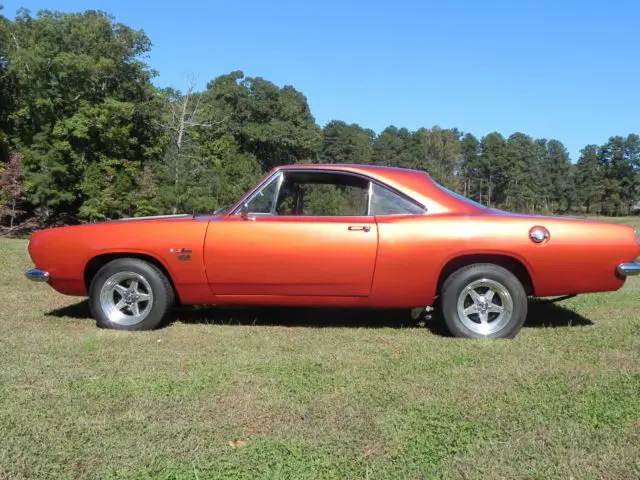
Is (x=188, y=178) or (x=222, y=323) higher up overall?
(x=188, y=178)

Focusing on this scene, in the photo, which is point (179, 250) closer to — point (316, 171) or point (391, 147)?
point (316, 171)

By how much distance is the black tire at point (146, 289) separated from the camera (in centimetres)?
531

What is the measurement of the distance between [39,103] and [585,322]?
1468 inches

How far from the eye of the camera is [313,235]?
5.06 meters

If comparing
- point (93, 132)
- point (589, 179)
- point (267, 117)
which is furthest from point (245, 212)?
point (589, 179)

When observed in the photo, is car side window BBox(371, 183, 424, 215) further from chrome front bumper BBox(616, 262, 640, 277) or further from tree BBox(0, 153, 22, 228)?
tree BBox(0, 153, 22, 228)

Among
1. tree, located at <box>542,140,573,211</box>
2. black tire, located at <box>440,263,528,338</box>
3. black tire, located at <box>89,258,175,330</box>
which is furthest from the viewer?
tree, located at <box>542,140,573,211</box>

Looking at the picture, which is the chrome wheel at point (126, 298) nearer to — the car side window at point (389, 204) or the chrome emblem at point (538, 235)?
the car side window at point (389, 204)

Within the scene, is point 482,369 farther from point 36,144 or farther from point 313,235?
point 36,144

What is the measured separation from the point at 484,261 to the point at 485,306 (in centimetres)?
38

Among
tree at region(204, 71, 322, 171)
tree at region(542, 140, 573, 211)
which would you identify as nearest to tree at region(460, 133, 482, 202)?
tree at region(542, 140, 573, 211)

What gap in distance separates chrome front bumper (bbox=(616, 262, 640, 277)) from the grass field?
55cm

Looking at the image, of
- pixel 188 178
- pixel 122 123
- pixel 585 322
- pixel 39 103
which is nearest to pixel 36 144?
pixel 39 103

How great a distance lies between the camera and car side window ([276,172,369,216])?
5320 mm
